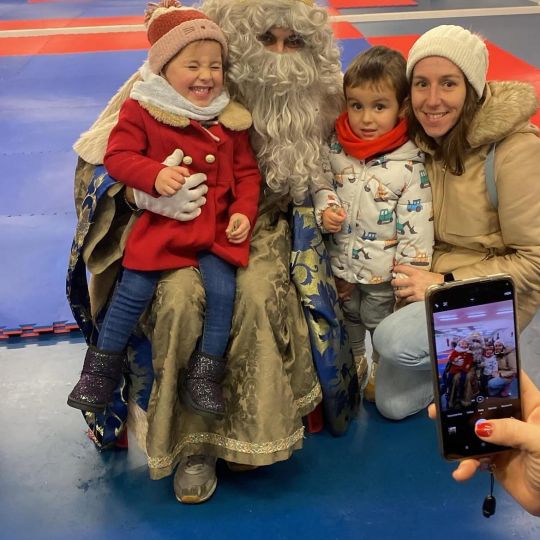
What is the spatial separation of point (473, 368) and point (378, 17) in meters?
7.44

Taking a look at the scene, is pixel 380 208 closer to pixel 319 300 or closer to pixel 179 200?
pixel 319 300

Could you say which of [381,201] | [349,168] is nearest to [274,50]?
[349,168]

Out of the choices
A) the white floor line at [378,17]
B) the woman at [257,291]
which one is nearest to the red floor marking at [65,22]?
the white floor line at [378,17]

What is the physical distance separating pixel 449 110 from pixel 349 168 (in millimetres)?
376

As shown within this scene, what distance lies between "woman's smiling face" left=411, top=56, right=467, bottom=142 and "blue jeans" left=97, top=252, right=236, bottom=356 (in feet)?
2.57

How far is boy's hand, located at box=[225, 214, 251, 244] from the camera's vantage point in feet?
7.07

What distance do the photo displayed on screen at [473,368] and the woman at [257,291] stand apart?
2.54 ft

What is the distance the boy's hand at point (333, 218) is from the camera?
7.40 ft

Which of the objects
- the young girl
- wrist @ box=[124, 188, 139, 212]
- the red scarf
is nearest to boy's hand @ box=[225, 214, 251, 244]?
the young girl

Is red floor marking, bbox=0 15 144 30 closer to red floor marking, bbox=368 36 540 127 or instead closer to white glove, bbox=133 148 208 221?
red floor marking, bbox=368 36 540 127

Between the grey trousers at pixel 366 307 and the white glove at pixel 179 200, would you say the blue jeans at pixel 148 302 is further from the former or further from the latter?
the grey trousers at pixel 366 307

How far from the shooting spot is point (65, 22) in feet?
28.0

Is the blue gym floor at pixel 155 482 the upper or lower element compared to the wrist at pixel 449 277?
lower

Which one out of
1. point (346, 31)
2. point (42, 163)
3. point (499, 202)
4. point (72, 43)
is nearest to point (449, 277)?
point (499, 202)
